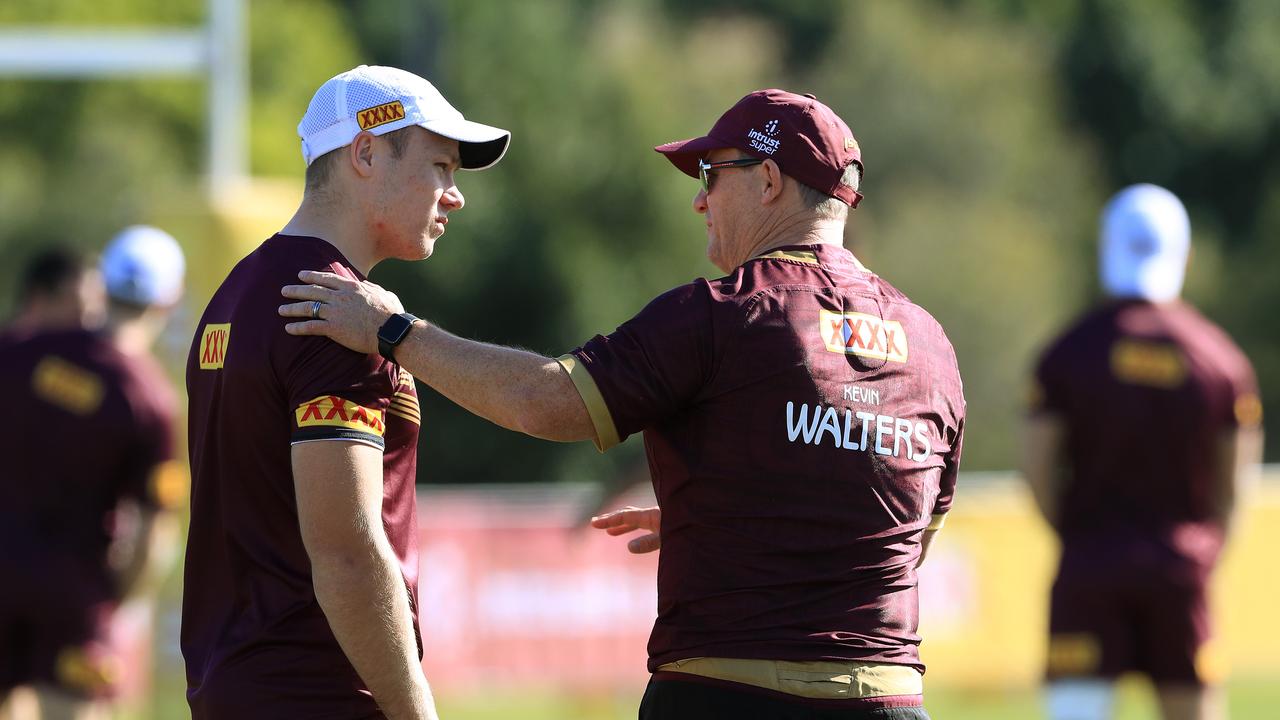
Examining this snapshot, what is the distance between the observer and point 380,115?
427cm

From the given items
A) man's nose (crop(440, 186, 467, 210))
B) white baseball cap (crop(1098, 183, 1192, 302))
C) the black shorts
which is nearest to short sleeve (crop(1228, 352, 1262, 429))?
white baseball cap (crop(1098, 183, 1192, 302))

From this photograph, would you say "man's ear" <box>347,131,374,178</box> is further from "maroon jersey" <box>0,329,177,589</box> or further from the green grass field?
the green grass field

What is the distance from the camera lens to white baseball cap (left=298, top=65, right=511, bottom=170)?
14.0 ft

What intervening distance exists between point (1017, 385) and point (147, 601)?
28757 millimetres

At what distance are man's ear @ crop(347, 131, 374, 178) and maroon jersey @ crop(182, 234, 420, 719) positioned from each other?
0.66 feet

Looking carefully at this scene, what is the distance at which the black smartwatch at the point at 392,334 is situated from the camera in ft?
13.4

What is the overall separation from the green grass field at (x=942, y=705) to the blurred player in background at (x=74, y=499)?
5517 mm

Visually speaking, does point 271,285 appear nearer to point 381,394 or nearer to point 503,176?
point 381,394

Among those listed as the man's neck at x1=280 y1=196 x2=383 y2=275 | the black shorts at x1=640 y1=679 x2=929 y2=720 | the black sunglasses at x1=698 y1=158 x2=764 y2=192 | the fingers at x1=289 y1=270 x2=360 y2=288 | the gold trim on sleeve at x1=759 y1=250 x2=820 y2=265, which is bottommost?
the black shorts at x1=640 y1=679 x2=929 y2=720

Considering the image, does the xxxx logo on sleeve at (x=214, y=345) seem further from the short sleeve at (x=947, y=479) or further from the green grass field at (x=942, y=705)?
the green grass field at (x=942, y=705)

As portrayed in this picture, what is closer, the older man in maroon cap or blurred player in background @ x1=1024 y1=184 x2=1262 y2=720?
the older man in maroon cap

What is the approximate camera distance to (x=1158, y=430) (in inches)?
309

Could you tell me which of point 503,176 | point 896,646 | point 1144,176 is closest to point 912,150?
point 1144,176

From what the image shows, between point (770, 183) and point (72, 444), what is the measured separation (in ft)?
14.9
